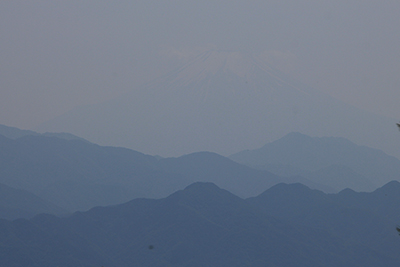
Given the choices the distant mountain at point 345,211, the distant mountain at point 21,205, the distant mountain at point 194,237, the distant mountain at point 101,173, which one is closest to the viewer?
the distant mountain at point 194,237

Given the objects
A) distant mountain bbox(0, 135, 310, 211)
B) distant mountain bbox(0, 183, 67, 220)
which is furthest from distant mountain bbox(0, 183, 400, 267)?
distant mountain bbox(0, 135, 310, 211)

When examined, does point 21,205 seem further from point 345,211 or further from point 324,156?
point 324,156

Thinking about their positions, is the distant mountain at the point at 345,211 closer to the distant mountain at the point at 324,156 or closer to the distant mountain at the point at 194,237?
the distant mountain at the point at 194,237

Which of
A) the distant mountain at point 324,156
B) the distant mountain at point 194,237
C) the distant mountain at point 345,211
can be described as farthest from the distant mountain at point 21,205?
the distant mountain at point 324,156

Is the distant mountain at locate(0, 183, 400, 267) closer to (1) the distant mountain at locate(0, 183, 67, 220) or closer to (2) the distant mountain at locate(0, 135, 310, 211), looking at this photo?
(1) the distant mountain at locate(0, 183, 67, 220)

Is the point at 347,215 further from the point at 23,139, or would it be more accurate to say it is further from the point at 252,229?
the point at 23,139

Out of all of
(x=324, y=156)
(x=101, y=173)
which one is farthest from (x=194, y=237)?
(x=324, y=156)
